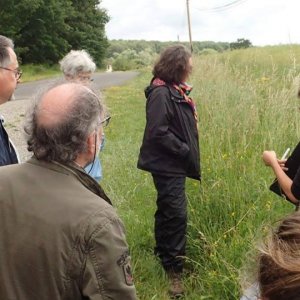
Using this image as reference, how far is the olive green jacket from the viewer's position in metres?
1.61

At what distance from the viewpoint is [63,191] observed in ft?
5.49

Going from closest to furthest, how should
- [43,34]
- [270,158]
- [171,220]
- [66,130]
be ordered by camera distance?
1. [66,130]
2. [270,158]
3. [171,220]
4. [43,34]

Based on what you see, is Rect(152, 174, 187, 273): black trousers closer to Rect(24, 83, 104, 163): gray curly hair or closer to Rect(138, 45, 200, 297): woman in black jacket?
Rect(138, 45, 200, 297): woman in black jacket

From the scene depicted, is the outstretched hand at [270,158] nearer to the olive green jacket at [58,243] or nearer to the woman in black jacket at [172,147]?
the woman in black jacket at [172,147]

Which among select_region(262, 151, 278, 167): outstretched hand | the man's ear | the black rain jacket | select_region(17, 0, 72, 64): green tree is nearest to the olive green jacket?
the man's ear

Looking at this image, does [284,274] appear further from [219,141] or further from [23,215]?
[219,141]

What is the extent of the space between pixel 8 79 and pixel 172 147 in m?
1.30

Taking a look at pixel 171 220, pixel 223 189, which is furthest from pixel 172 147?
pixel 223 189

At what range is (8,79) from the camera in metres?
2.86

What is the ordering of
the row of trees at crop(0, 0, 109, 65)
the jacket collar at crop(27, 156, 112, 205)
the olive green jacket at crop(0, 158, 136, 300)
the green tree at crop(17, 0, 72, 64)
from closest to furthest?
the olive green jacket at crop(0, 158, 136, 300)
the jacket collar at crop(27, 156, 112, 205)
the row of trees at crop(0, 0, 109, 65)
the green tree at crop(17, 0, 72, 64)

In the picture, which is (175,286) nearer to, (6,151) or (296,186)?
(296,186)

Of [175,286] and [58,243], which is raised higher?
[58,243]

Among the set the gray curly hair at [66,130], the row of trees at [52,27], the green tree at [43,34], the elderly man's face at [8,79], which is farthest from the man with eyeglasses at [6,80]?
the green tree at [43,34]

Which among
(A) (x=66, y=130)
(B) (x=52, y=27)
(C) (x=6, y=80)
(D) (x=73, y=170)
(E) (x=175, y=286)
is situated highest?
(B) (x=52, y=27)
